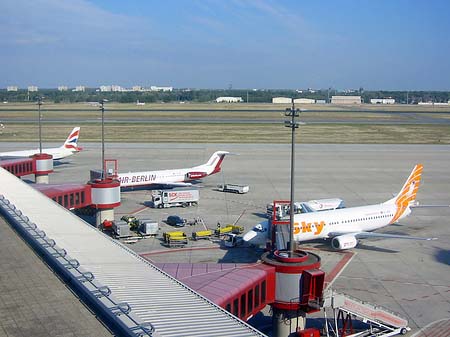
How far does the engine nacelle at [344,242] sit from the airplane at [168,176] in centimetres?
2872

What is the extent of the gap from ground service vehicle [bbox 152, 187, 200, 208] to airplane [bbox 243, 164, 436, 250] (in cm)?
1718

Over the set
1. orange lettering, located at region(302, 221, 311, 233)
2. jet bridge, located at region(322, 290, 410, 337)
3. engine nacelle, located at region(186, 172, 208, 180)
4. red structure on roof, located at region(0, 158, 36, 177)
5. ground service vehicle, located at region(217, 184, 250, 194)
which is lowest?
jet bridge, located at region(322, 290, 410, 337)

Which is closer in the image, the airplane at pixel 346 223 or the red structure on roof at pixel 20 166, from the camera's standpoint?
the airplane at pixel 346 223

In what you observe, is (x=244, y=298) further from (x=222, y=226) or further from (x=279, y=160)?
(x=279, y=160)

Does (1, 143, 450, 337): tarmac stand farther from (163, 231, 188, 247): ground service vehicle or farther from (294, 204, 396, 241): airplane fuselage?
(294, 204, 396, 241): airplane fuselage

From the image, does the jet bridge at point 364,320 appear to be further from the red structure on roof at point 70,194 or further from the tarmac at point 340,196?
the red structure on roof at point 70,194

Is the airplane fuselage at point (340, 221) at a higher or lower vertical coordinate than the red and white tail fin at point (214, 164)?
lower

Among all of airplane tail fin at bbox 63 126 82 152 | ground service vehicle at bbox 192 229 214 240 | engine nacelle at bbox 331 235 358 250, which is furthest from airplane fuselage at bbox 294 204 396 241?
airplane tail fin at bbox 63 126 82 152

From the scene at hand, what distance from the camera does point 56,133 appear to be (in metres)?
135

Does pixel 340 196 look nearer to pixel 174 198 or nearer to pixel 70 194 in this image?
pixel 174 198

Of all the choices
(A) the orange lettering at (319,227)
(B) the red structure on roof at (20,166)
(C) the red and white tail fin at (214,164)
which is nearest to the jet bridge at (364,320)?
(A) the orange lettering at (319,227)

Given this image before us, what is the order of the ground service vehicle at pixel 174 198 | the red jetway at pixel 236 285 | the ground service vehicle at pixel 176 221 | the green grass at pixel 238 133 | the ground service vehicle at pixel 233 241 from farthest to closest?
the green grass at pixel 238 133, the ground service vehicle at pixel 174 198, the ground service vehicle at pixel 176 221, the ground service vehicle at pixel 233 241, the red jetway at pixel 236 285

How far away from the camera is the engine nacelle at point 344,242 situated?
43875 mm

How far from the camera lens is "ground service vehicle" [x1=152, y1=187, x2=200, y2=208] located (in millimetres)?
59375
